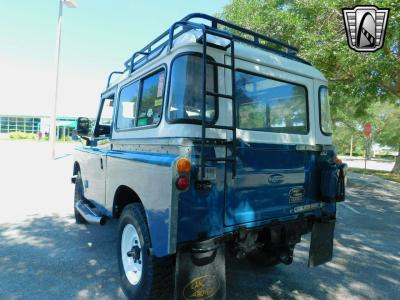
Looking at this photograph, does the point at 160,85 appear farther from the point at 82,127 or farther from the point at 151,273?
the point at 82,127

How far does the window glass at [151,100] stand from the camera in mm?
3277

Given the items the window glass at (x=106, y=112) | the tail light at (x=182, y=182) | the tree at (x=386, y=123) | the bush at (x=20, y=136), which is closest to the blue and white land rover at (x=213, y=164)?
the tail light at (x=182, y=182)

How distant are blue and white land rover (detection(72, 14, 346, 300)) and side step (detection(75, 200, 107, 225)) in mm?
41

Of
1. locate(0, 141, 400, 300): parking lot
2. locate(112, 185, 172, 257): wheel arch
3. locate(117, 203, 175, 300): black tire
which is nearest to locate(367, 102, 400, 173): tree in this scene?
locate(0, 141, 400, 300): parking lot

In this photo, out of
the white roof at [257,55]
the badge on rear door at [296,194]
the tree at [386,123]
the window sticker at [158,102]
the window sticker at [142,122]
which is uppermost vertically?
the tree at [386,123]

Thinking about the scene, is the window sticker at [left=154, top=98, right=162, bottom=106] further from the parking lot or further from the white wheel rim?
the parking lot

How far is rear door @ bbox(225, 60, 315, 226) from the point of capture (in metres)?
3.08

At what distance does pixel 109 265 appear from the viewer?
423cm

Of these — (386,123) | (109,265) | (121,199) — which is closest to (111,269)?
(109,265)

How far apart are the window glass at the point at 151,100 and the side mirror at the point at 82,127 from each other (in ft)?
7.58

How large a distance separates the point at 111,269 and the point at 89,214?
87 centimetres

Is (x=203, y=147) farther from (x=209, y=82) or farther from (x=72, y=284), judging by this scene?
(x=72, y=284)

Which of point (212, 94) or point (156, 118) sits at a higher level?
point (212, 94)

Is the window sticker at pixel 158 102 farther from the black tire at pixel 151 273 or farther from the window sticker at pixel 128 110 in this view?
the black tire at pixel 151 273
